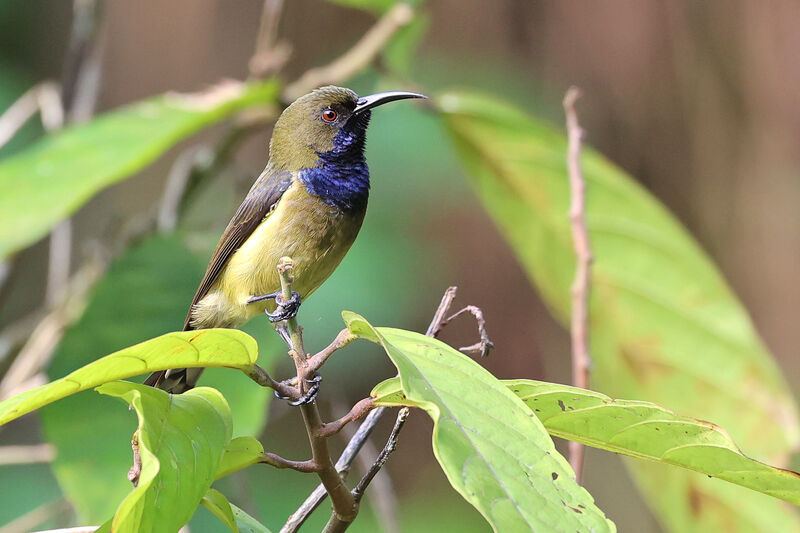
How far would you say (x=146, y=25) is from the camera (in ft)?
17.9

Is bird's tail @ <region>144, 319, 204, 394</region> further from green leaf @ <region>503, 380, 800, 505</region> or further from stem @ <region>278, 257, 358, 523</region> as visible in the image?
green leaf @ <region>503, 380, 800, 505</region>

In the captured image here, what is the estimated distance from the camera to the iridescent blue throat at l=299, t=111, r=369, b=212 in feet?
8.58

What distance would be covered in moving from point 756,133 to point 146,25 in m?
3.65

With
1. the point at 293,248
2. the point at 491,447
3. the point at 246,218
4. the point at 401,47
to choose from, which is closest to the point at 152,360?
the point at 491,447

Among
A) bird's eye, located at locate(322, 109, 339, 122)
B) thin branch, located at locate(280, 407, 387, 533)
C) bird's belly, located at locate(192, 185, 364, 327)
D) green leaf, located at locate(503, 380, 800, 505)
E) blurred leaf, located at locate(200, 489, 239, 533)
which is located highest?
bird's eye, located at locate(322, 109, 339, 122)

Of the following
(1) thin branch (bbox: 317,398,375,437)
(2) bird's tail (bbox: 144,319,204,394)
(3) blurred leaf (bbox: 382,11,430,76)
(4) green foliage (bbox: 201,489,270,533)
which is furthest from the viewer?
(3) blurred leaf (bbox: 382,11,430,76)

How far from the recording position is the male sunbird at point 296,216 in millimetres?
2562

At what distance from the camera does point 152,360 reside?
1.29 meters

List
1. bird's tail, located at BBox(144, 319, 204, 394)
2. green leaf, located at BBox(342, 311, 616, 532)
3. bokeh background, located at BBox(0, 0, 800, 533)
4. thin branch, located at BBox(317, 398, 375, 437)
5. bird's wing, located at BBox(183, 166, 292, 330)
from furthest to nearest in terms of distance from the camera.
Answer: bokeh background, located at BBox(0, 0, 800, 533), bird's wing, located at BBox(183, 166, 292, 330), bird's tail, located at BBox(144, 319, 204, 394), thin branch, located at BBox(317, 398, 375, 437), green leaf, located at BBox(342, 311, 616, 532)

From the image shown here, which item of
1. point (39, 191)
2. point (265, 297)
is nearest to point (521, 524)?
point (265, 297)

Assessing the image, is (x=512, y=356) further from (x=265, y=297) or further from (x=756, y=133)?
(x=265, y=297)

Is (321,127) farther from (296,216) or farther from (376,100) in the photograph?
(296,216)

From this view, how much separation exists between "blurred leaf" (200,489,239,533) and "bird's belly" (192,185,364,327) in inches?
45.2

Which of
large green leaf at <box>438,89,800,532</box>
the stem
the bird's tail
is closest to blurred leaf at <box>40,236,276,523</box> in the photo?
the bird's tail
